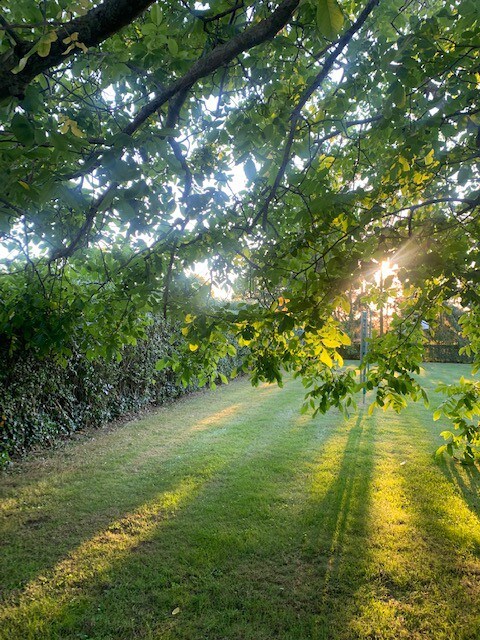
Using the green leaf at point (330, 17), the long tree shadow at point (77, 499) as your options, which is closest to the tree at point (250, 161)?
the green leaf at point (330, 17)

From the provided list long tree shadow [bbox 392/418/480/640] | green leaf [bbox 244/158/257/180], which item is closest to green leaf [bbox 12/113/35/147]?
green leaf [bbox 244/158/257/180]

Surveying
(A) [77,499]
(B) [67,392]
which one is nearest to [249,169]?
(A) [77,499]

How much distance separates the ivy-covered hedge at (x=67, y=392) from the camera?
5.83 meters

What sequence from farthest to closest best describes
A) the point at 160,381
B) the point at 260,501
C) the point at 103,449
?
the point at 160,381 → the point at 103,449 → the point at 260,501

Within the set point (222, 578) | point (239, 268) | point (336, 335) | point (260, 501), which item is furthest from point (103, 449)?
point (336, 335)

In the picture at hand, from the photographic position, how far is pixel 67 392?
689 centimetres

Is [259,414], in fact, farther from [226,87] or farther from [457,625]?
[226,87]

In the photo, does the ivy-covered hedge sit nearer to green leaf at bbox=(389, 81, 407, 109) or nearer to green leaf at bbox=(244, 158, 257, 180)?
green leaf at bbox=(244, 158, 257, 180)

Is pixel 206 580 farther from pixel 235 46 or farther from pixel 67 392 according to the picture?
pixel 67 392

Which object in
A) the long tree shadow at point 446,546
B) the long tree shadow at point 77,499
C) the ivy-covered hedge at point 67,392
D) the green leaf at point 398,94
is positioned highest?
the green leaf at point 398,94

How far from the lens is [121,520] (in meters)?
4.15

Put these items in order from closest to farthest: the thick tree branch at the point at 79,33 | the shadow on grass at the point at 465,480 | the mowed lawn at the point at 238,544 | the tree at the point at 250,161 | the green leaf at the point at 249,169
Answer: the thick tree branch at the point at 79,33
the tree at the point at 250,161
the green leaf at the point at 249,169
the mowed lawn at the point at 238,544
the shadow on grass at the point at 465,480

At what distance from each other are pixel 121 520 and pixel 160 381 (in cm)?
611

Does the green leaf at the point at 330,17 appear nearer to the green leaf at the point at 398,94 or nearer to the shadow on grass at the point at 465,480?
the green leaf at the point at 398,94
